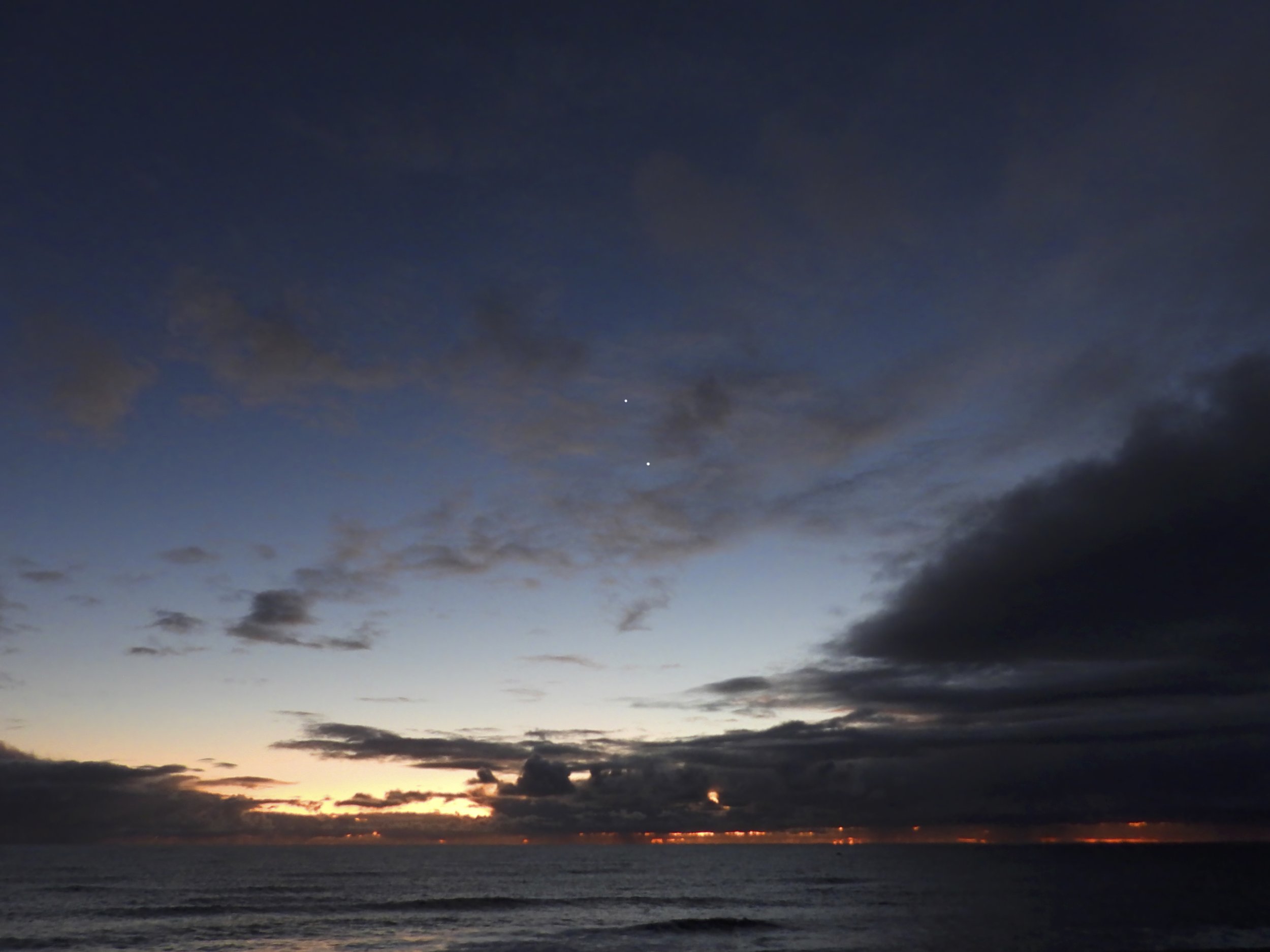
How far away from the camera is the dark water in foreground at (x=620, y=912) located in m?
67.4

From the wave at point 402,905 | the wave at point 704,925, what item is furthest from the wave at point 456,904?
the wave at point 704,925

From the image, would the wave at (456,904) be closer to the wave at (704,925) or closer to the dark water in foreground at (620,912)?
Answer: the dark water in foreground at (620,912)

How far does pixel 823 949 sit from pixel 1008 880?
10367 cm

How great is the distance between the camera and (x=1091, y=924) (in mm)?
76500

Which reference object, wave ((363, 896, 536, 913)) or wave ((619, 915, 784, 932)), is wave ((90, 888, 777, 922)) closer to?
wave ((363, 896, 536, 913))

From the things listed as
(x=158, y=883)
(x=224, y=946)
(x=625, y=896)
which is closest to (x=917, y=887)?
(x=625, y=896)

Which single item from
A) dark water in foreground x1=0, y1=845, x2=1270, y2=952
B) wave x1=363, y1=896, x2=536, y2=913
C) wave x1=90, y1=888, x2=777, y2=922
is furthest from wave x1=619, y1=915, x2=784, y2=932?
wave x1=363, y1=896, x2=536, y2=913

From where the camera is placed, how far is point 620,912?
9356cm

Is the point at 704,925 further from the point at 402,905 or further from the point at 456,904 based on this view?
the point at 402,905

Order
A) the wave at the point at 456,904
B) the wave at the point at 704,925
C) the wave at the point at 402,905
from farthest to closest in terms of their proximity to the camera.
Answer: the wave at the point at 456,904 < the wave at the point at 402,905 < the wave at the point at 704,925

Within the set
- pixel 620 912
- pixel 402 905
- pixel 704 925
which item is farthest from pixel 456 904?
pixel 704 925

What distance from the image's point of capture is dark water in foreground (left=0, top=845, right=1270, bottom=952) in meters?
67.4

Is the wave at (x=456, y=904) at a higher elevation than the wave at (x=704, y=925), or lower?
higher

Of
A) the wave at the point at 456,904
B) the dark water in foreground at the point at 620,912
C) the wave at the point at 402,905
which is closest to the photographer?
the dark water in foreground at the point at 620,912
